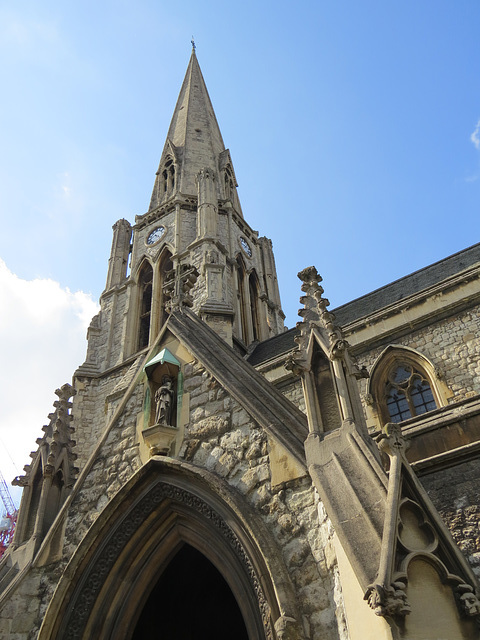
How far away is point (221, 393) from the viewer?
6.05m

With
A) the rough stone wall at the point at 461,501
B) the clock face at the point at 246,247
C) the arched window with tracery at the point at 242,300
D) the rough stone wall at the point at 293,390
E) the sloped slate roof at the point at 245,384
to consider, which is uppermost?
the clock face at the point at 246,247

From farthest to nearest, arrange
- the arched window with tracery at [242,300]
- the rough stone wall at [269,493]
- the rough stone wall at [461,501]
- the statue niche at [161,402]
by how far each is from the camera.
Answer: the arched window with tracery at [242,300]
the statue niche at [161,402]
the rough stone wall at [461,501]
the rough stone wall at [269,493]

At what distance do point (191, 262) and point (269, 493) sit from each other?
718 inches

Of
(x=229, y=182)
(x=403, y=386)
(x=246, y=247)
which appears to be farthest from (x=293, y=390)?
(x=229, y=182)

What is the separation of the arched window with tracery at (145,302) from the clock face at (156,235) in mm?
1223

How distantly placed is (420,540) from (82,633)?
3504 mm

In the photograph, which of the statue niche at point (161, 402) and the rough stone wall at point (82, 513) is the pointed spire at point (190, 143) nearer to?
the statue niche at point (161, 402)

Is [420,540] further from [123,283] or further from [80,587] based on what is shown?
[123,283]

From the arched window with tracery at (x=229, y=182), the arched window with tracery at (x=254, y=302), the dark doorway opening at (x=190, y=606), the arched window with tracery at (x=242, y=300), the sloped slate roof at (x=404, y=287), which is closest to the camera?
the dark doorway opening at (x=190, y=606)

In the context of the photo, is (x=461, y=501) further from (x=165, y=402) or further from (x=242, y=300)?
(x=242, y=300)

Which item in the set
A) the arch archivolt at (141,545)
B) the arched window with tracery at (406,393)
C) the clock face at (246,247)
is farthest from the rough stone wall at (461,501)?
the clock face at (246,247)

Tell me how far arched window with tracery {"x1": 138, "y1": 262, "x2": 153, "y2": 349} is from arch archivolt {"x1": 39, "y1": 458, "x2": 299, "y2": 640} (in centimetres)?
1705

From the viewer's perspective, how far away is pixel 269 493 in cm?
498

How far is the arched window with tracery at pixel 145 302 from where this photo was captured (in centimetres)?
2330
